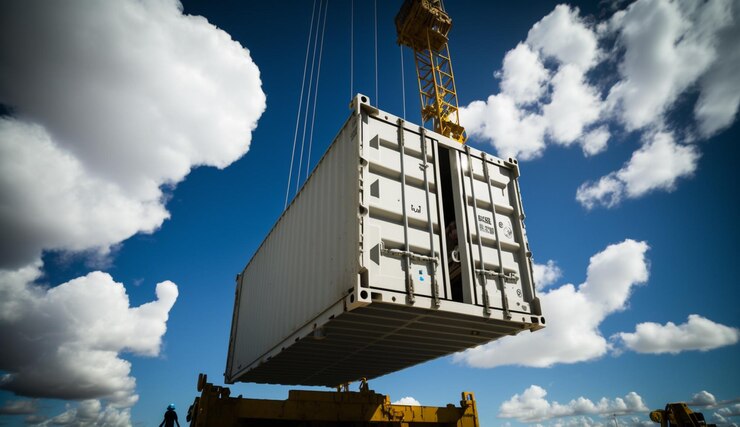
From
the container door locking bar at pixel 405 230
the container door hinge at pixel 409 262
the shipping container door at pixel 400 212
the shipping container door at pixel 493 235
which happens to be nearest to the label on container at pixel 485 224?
the shipping container door at pixel 493 235

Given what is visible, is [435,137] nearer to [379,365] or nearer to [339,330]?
[339,330]

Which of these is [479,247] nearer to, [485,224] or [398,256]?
[485,224]

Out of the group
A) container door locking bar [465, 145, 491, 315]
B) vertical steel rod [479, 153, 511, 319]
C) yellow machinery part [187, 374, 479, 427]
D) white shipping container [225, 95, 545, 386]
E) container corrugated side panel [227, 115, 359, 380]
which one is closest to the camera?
white shipping container [225, 95, 545, 386]

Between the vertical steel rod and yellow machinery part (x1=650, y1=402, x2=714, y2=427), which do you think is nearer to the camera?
the vertical steel rod

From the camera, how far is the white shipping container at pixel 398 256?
5.19 meters

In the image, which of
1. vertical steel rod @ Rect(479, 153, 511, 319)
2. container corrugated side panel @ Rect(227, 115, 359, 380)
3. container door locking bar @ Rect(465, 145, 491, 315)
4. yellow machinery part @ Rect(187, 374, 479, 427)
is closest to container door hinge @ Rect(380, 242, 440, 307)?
container corrugated side panel @ Rect(227, 115, 359, 380)

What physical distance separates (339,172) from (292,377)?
221 inches

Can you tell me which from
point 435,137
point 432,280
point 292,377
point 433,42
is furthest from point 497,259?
point 433,42

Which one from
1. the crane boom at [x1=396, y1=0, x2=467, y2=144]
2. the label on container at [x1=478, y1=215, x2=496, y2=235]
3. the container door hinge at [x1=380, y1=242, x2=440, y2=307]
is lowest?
the container door hinge at [x1=380, y1=242, x2=440, y2=307]

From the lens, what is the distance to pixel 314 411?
5570 millimetres

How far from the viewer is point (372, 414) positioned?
229 inches

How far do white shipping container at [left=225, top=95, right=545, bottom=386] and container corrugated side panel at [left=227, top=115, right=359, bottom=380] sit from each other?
0.04 meters

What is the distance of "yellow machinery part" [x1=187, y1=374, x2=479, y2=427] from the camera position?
5305mm

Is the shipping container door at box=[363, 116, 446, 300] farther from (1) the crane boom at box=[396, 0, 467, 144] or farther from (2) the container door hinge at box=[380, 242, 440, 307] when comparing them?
(1) the crane boom at box=[396, 0, 467, 144]
